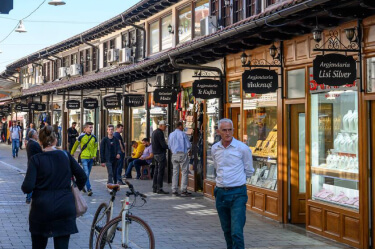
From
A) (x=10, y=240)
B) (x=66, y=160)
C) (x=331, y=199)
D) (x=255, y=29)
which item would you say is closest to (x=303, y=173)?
(x=331, y=199)

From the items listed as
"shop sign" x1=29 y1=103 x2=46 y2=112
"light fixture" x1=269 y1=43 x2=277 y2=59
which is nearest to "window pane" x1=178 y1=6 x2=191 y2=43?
"light fixture" x1=269 y1=43 x2=277 y2=59

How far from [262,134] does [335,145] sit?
3.07m

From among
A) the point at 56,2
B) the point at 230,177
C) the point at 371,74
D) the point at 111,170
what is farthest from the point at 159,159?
the point at 230,177

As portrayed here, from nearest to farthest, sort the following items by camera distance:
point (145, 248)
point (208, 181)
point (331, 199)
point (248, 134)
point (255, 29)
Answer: point (145, 248) → point (331, 199) → point (255, 29) → point (248, 134) → point (208, 181)

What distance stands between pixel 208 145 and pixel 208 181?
1058 millimetres

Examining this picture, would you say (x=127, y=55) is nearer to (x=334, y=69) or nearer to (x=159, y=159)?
(x=159, y=159)

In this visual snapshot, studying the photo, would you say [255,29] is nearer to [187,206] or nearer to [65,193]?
[187,206]

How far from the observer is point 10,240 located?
32.8 ft

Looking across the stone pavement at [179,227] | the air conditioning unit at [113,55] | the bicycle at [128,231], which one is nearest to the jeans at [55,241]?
the bicycle at [128,231]

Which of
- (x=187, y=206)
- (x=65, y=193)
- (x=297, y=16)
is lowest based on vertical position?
(x=187, y=206)

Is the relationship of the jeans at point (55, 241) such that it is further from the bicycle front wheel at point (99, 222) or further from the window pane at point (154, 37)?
the window pane at point (154, 37)

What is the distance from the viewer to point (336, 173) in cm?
1096

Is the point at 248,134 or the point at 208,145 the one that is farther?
the point at 208,145

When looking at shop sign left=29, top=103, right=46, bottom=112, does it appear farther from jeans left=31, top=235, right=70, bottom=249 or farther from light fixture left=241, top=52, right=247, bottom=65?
jeans left=31, top=235, right=70, bottom=249
